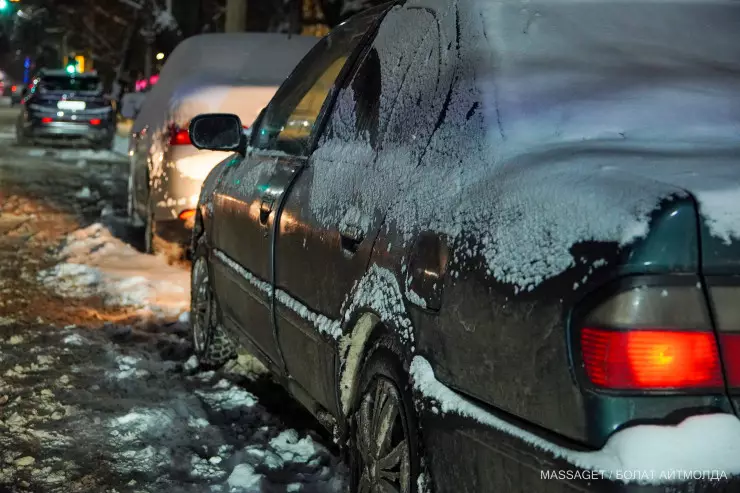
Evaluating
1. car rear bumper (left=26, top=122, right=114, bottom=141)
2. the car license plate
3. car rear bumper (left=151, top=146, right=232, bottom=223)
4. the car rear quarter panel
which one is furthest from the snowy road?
the car license plate

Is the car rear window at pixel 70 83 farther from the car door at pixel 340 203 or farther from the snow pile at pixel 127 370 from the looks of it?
the car door at pixel 340 203

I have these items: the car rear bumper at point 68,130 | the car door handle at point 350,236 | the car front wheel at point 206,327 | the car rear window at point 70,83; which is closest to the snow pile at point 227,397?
the car front wheel at point 206,327

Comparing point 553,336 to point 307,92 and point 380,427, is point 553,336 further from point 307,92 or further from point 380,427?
point 307,92

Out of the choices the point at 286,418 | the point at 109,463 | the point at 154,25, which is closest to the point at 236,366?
the point at 286,418

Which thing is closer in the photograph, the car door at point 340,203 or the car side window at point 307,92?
the car door at point 340,203

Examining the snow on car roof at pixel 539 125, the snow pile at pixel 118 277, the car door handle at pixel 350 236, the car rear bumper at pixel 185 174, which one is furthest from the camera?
the car rear bumper at pixel 185 174

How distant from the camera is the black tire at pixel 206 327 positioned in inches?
205

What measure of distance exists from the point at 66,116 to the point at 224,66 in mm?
12990

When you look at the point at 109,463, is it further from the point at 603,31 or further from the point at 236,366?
the point at 603,31

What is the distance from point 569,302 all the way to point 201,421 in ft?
9.27

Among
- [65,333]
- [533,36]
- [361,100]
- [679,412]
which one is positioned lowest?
[65,333]

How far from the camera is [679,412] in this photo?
6.22 ft

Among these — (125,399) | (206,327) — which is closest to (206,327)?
(206,327)

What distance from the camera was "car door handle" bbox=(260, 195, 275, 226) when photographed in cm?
390
